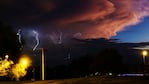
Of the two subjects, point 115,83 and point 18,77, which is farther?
point 18,77

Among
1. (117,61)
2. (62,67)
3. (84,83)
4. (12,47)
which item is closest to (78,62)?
(62,67)

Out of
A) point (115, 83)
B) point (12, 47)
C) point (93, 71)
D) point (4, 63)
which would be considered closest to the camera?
point (115, 83)

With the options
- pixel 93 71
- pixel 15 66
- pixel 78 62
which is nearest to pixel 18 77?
pixel 15 66

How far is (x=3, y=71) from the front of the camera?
55.2 meters

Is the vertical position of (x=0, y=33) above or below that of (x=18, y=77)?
above

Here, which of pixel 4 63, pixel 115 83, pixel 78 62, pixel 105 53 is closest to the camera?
pixel 115 83

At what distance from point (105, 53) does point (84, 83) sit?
76382mm

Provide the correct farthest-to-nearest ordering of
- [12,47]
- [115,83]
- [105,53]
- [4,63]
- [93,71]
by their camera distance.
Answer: [105,53], [93,71], [12,47], [4,63], [115,83]

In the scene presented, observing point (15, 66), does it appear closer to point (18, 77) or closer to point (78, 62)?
point (18, 77)

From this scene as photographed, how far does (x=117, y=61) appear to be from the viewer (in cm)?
10675

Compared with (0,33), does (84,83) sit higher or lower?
lower

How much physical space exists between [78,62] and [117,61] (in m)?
23.6

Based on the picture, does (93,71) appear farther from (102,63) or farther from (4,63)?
(4,63)

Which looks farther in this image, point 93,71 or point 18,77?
point 93,71
